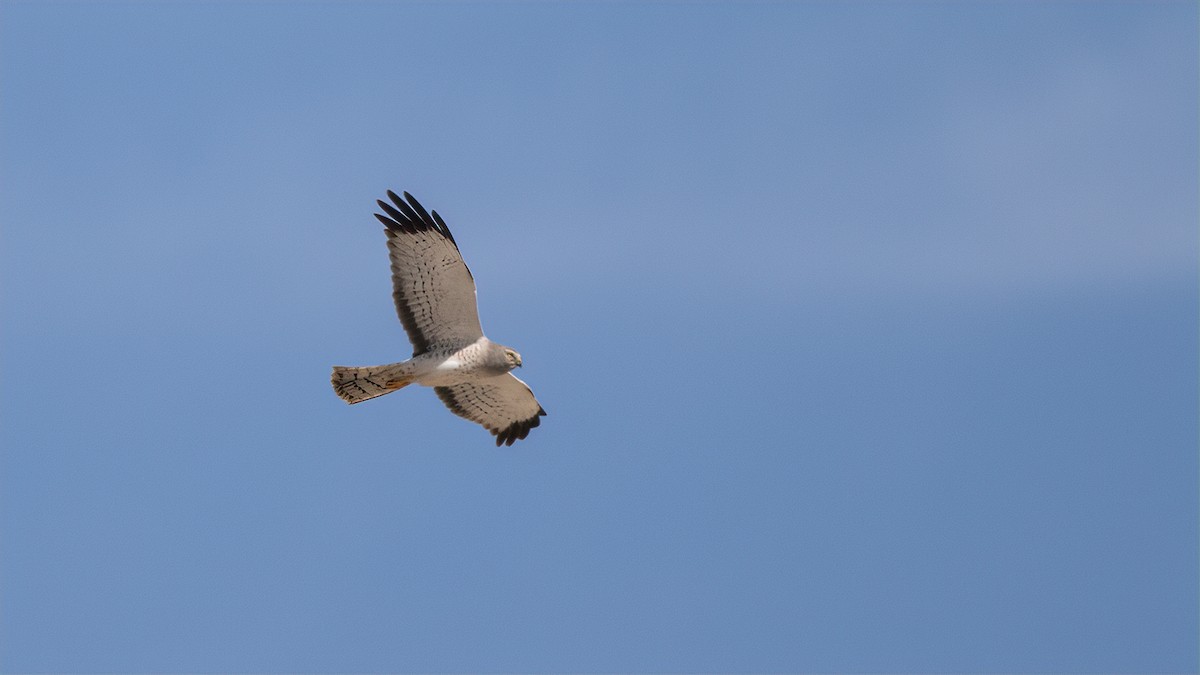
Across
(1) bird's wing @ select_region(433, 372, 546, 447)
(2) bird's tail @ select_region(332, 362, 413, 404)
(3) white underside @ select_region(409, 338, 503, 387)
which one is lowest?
(2) bird's tail @ select_region(332, 362, 413, 404)

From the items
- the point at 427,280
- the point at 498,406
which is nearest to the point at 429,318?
the point at 427,280

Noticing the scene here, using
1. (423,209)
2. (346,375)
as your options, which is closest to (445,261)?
(423,209)

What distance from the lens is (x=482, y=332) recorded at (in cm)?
1741

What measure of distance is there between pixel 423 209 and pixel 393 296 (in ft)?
3.60

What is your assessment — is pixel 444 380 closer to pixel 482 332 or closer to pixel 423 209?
pixel 482 332

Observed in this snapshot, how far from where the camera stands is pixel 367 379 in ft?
55.6

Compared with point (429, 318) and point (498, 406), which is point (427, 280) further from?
point (498, 406)

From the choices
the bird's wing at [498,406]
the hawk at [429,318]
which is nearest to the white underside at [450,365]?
the hawk at [429,318]

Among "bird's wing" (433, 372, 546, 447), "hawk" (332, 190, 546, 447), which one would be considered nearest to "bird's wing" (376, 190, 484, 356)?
"hawk" (332, 190, 546, 447)

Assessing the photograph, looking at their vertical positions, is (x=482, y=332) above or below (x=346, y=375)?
above

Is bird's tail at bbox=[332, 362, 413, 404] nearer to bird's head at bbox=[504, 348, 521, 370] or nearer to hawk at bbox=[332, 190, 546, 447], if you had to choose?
hawk at bbox=[332, 190, 546, 447]

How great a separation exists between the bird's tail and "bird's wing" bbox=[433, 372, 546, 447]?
157 cm

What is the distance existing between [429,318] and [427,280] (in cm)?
47

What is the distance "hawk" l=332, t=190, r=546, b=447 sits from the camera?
16.9m
